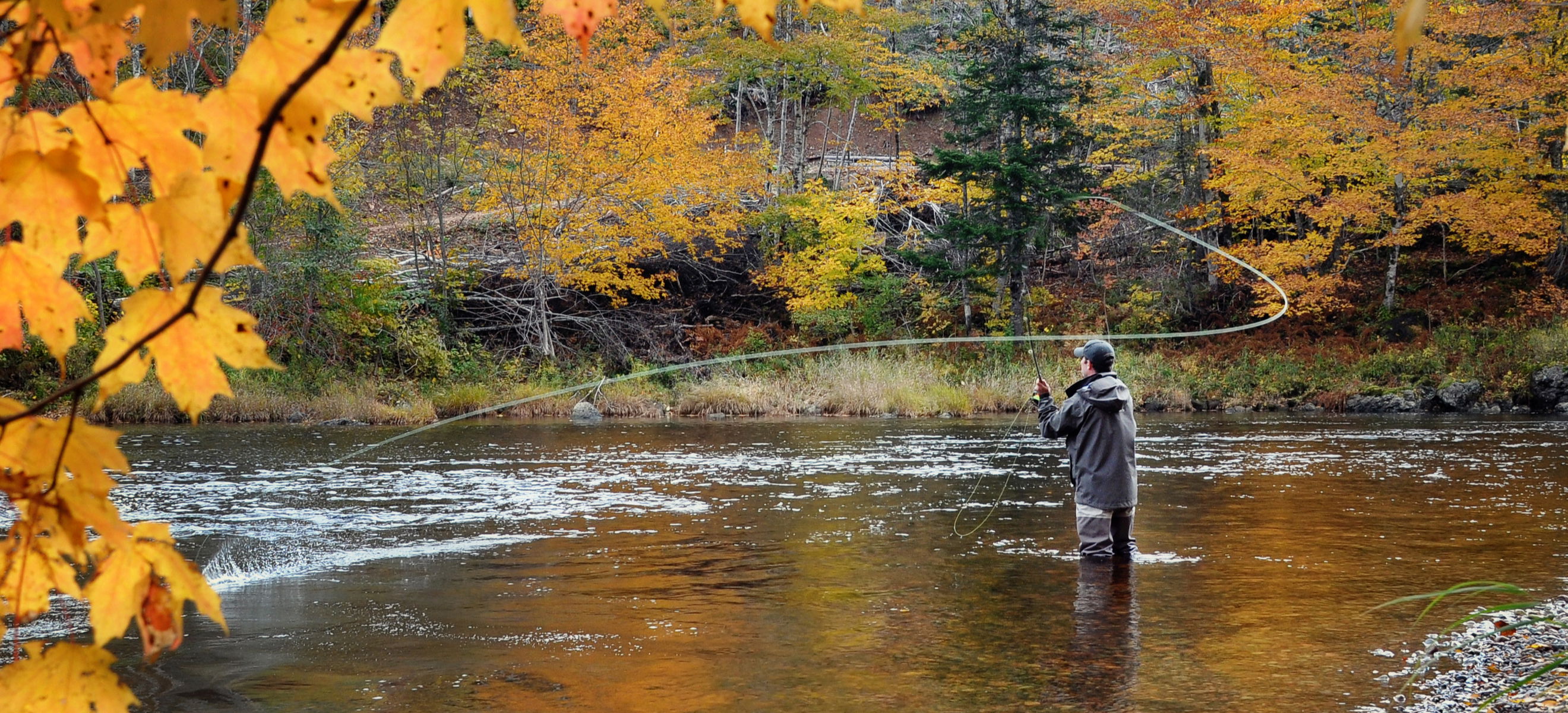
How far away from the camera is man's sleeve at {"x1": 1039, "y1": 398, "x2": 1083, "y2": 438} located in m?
8.07

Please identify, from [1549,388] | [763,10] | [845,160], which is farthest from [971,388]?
[763,10]

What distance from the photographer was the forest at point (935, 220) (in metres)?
25.9

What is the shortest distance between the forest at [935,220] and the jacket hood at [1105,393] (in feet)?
55.1

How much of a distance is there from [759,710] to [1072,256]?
3173 centimetres

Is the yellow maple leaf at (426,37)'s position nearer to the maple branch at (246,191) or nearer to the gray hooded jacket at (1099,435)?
the maple branch at (246,191)

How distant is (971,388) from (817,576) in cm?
1803

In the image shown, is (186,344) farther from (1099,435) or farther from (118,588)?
(1099,435)

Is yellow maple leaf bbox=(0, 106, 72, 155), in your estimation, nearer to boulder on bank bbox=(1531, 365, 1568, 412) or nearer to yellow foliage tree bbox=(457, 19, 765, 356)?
boulder on bank bbox=(1531, 365, 1568, 412)

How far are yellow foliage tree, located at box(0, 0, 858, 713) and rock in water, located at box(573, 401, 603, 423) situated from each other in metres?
23.3

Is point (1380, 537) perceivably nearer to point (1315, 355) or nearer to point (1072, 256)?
point (1315, 355)

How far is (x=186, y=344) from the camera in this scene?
49.8 inches

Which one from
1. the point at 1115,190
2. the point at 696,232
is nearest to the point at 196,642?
the point at 696,232

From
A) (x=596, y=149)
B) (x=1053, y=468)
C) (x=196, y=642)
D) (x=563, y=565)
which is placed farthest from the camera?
(x=596, y=149)

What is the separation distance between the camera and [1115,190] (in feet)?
108
